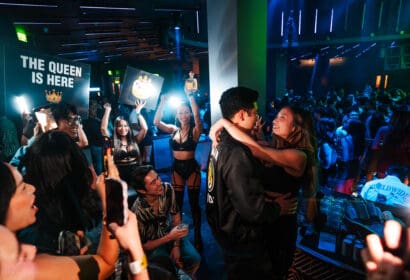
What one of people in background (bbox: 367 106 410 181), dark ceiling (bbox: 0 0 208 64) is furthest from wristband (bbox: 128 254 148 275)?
dark ceiling (bbox: 0 0 208 64)

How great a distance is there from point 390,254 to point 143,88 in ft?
15.5

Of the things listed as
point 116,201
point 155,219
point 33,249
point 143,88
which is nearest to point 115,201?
point 116,201

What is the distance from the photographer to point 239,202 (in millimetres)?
2248

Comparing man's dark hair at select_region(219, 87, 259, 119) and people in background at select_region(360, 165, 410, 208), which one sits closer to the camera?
man's dark hair at select_region(219, 87, 259, 119)

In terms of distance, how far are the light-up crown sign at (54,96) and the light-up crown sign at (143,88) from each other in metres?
1.19

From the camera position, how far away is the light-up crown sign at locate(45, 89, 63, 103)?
4.24m

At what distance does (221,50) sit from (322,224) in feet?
8.62

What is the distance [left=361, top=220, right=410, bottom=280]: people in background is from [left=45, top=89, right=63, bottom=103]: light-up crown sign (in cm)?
454

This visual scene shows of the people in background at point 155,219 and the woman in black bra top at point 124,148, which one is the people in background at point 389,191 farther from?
the woman in black bra top at point 124,148

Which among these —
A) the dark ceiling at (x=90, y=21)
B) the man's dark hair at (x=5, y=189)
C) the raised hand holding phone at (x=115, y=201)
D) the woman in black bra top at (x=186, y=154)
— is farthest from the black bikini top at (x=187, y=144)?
the dark ceiling at (x=90, y=21)

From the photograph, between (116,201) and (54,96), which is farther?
(54,96)

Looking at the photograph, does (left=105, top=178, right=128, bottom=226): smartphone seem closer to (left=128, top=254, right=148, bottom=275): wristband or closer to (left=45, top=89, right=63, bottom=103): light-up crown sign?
(left=128, top=254, right=148, bottom=275): wristband

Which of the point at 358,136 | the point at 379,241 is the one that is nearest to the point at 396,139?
the point at 358,136

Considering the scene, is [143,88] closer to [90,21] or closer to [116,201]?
[116,201]
